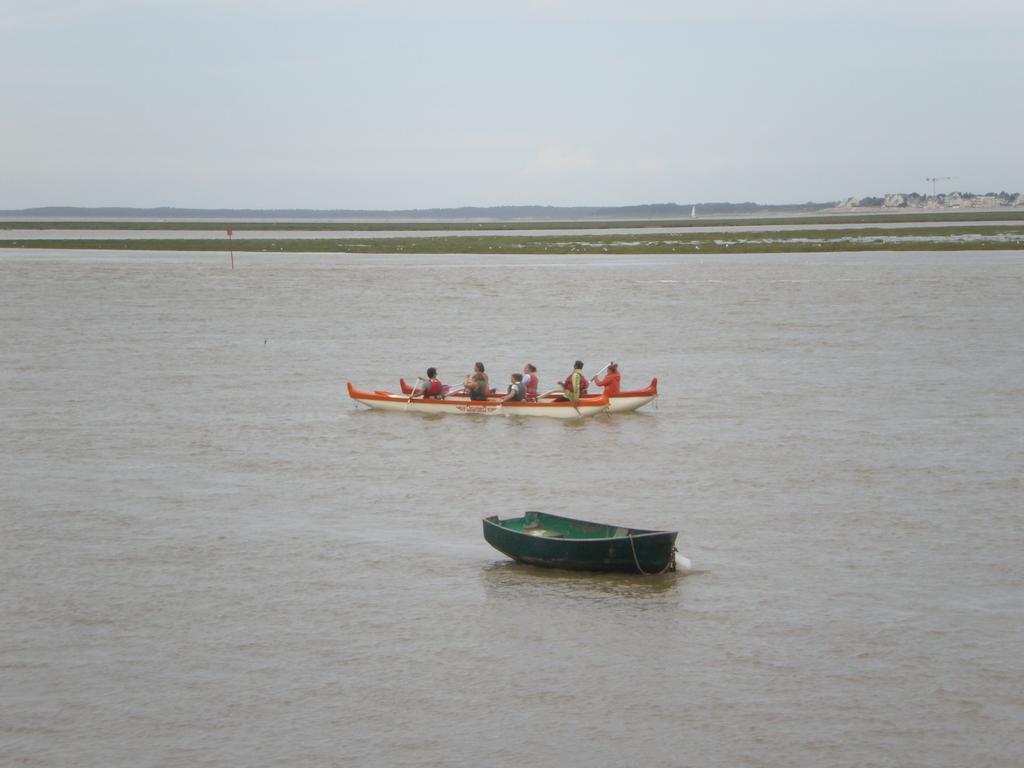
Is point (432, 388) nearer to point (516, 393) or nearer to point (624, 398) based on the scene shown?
point (516, 393)

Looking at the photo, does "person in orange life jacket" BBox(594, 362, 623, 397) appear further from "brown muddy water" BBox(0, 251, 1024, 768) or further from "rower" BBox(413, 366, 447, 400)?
"rower" BBox(413, 366, 447, 400)

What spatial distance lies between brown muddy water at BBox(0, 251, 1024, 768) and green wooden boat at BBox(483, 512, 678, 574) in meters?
0.30

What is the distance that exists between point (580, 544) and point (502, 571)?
129 cm

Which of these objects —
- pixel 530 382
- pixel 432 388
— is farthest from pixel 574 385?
pixel 432 388

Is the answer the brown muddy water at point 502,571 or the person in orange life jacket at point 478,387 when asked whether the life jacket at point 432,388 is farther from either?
the brown muddy water at point 502,571

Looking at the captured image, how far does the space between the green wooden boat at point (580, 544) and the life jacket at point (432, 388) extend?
12.6m

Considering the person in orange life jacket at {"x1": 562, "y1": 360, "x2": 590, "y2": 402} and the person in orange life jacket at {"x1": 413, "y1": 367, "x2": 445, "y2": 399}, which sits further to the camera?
the person in orange life jacket at {"x1": 413, "y1": 367, "x2": 445, "y2": 399}

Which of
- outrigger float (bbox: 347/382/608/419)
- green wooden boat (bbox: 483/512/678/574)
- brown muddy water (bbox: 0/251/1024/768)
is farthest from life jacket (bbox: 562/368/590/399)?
green wooden boat (bbox: 483/512/678/574)

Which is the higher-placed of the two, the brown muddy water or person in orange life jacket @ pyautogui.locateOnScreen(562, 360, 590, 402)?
person in orange life jacket @ pyautogui.locateOnScreen(562, 360, 590, 402)

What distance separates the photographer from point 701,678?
47.1ft

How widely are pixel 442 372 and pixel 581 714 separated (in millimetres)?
25381

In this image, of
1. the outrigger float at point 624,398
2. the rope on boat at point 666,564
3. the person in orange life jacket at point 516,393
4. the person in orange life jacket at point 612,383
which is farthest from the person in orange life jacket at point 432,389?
the rope on boat at point 666,564

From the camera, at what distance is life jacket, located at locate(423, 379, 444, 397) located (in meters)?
31.0

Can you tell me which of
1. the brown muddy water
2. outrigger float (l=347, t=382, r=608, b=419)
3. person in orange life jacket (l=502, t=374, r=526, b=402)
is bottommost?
the brown muddy water
